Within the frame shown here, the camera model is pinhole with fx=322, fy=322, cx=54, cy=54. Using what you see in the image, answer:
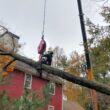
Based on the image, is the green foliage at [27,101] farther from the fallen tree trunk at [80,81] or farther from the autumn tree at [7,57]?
the fallen tree trunk at [80,81]

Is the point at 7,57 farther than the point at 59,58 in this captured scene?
No

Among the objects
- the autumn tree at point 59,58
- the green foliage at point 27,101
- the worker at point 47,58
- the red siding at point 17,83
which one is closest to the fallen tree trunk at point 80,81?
the worker at point 47,58

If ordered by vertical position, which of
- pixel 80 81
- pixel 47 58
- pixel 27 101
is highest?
pixel 47 58

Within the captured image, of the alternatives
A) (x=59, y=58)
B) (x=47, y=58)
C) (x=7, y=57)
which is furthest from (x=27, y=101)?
(x=59, y=58)

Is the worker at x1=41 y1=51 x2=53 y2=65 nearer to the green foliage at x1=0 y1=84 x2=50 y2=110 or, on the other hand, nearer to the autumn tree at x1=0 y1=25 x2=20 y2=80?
the autumn tree at x1=0 y1=25 x2=20 y2=80

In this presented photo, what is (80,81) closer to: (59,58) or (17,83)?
(17,83)

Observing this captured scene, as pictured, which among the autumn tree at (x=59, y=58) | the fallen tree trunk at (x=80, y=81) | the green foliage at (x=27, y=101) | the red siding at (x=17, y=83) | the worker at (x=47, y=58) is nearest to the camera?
the fallen tree trunk at (x=80, y=81)

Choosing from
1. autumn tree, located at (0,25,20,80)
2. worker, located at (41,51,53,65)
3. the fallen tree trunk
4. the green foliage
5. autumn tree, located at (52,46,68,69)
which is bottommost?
the fallen tree trunk

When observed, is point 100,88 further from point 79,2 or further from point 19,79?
point 19,79

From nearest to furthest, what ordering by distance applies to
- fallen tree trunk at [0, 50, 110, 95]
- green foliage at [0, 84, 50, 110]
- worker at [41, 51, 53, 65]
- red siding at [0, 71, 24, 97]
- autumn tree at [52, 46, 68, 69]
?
fallen tree trunk at [0, 50, 110, 95] < worker at [41, 51, 53, 65] < green foliage at [0, 84, 50, 110] < red siding at [0, 71, 24, 97] < autumn tree at [52, 46, 68, 69]

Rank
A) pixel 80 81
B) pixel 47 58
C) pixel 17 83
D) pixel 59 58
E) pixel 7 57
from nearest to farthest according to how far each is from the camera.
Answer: pixel 80 81, pixel 47 58, pixel 7 57, pixel 17 83, pixel 59 58

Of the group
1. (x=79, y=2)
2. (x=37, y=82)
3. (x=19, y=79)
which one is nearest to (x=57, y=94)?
(x=37, y=82)

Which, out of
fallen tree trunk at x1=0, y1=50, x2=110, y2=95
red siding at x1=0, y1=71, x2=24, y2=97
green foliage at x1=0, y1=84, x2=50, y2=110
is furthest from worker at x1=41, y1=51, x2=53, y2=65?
red siding at x1=0, y1=71, x2=24, y2=97

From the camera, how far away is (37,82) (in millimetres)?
29578
